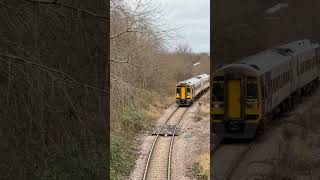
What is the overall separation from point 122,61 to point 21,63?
382 centimetres

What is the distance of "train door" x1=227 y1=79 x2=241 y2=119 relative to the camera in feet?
21.3

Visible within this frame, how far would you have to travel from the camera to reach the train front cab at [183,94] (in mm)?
15558

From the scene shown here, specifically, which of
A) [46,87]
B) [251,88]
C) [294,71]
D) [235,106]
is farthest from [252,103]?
[46,87]

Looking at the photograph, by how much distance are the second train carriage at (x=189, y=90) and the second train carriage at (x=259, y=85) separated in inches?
291

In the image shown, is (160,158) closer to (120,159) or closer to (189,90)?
(120,159)

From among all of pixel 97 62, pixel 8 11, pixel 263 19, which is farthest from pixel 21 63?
→ pixel 263 19

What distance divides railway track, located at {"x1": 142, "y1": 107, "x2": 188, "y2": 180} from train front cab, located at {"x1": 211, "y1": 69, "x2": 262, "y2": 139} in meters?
3.04

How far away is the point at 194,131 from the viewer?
1155cm

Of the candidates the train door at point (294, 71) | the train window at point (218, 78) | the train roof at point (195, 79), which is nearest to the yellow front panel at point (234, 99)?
the train window at point (218, 78)

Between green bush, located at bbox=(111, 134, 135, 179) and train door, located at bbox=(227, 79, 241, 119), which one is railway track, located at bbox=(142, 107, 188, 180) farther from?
train door, located at bbox=(227, 79, 241, 119)

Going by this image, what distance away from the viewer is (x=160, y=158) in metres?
10.5

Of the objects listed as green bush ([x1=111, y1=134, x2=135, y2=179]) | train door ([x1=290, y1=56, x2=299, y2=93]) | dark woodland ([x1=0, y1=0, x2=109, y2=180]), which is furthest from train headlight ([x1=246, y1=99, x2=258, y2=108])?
green bush ([x1=111, y1=134, x2=135, y2=179])

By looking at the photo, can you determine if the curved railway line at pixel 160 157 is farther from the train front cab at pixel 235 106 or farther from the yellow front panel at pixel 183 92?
the train front cab at pixel 235 106

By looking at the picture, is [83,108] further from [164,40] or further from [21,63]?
[164,40]
